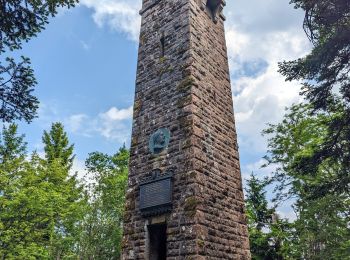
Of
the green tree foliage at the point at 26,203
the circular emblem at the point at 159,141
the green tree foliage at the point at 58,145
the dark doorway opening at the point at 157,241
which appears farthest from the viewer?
the green tree foliage at the point at 58,145

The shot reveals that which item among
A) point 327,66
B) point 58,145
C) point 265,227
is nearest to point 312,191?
point 327,66

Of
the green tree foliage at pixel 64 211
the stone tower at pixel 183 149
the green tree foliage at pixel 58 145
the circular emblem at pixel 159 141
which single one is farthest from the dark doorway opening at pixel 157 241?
the green tree foliage at pixel 58 145

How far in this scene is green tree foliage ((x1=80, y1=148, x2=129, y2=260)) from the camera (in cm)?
1627

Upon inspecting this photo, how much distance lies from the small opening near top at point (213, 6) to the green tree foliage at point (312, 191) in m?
4.45

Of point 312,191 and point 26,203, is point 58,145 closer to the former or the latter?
point 26,203

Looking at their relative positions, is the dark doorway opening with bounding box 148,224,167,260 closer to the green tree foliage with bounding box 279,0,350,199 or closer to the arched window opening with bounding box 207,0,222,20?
the green tree foliage with bounding box 279,0,350,199

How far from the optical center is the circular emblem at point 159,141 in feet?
22.7

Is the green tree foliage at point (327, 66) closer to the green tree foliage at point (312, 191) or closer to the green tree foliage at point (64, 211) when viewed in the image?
the green tree foliage at point (312, 191)

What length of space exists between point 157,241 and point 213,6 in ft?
24.6

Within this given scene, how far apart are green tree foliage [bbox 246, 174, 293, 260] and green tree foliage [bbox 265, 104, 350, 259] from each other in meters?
0.77

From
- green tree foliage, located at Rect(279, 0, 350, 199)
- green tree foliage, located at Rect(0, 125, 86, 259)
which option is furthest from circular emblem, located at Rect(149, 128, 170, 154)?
green tree foliage, located at Rect(0, 125, 86, 259)

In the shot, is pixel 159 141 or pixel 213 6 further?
pixel 213 6

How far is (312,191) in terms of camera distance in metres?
8.61

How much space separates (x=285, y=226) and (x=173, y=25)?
Result: 35.2 ft
